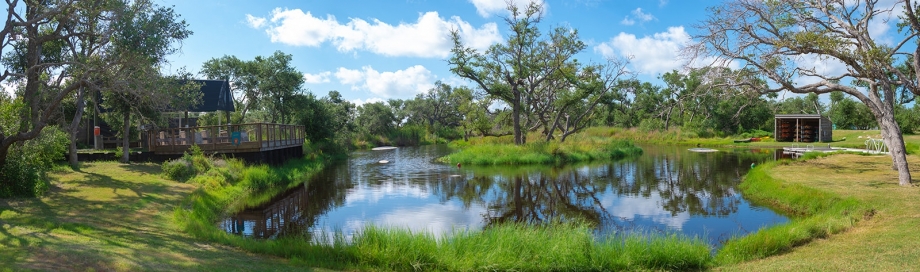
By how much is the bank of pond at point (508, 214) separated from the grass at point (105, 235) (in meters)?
0.68

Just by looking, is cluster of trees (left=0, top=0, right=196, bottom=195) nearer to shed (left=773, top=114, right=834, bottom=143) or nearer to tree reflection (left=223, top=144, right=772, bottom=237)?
tree reflection (left=223, top=144, right=772, bottom=237)

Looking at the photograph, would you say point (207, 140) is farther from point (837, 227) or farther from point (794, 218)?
point (837, 227)

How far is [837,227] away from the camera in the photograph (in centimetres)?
1010

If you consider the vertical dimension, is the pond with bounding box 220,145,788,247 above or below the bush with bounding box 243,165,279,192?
below

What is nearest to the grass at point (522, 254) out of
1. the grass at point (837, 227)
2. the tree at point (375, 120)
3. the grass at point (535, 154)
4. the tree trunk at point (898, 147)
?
the grass at point (837, 227)

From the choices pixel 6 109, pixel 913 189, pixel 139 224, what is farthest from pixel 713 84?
pixel 6 109

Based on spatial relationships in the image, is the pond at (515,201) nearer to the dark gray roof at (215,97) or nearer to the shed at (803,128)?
the dark gray roof at (215,97)

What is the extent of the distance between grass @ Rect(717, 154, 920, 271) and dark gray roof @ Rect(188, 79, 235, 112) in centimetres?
2699

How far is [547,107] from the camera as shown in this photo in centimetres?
3688

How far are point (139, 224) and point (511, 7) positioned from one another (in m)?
26.3

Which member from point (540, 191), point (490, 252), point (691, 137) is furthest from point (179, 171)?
point (691, 137)

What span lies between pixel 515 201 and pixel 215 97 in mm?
21734

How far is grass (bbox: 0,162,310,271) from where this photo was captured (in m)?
7.09

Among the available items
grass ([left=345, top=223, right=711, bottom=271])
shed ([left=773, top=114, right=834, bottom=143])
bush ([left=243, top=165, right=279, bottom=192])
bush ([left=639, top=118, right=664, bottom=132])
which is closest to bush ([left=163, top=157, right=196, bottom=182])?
bush ([left=243, top=165, right=279, bottom=192])
